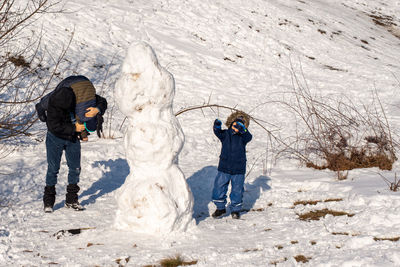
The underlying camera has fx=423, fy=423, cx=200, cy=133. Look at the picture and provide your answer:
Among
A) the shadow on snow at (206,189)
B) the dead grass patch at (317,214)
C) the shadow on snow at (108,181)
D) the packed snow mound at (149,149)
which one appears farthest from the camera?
the shadow on snow at (108,181)

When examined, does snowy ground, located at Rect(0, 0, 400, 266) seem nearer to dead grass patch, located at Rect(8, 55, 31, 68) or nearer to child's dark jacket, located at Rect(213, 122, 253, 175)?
child's dark jacket, located at Rect(213, 122, 253, 175)

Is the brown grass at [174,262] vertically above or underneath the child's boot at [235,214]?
above

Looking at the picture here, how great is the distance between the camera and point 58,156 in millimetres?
5273

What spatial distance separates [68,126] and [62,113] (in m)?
0.17

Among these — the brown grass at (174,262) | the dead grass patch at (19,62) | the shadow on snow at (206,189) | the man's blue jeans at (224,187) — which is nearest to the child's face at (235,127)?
the man's blue jeans at (224,187)

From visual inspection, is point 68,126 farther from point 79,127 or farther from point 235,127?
point 235,127

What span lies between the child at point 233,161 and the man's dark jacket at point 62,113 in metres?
1.78

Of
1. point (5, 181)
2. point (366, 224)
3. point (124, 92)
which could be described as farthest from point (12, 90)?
point (366, 224)

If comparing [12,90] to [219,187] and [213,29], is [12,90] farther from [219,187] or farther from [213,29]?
[213,29]

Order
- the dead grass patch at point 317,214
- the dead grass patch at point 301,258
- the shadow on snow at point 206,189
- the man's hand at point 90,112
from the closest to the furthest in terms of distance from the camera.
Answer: the dead grass patch at point 301,258 → the dead grass patch at point 317,214 → the man's hand at point 90,112 → the shadow on snow at point 206,189

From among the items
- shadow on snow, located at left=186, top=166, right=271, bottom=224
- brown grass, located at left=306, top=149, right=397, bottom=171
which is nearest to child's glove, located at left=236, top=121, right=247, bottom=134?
shadow on snow, located at left=186, top=166, right=271, bottom=224

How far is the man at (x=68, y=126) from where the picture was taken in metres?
4.96

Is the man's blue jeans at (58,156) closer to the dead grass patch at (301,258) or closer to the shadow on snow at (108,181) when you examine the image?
the shadow on snow at (108,181)

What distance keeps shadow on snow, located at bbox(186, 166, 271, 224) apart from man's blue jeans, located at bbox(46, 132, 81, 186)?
5.47 ft
